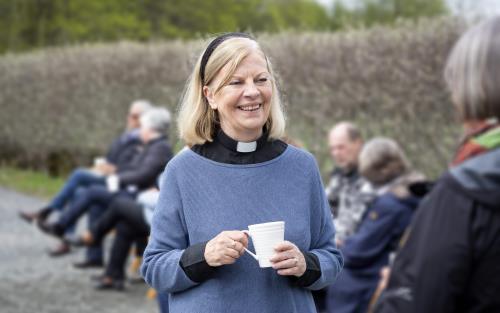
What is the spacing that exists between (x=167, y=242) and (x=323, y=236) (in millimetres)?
542

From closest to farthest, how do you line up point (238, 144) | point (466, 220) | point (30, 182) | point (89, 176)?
1. point (466, 220)
2. point (238, 144)
3. point (89, 176)
4. point (30, 182)

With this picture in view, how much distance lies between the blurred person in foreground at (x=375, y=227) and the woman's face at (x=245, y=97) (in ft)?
8.31

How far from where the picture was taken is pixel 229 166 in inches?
100

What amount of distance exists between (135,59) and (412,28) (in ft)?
25.1

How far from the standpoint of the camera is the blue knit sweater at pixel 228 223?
2471 mm

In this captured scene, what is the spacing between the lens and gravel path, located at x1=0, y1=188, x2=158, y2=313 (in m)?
7.02

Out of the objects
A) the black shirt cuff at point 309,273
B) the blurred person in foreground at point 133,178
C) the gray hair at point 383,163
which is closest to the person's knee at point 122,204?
the blurred person in foreground at point 133,178

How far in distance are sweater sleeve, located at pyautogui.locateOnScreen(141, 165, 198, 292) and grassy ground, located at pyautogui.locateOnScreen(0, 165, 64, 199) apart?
43.6 feet

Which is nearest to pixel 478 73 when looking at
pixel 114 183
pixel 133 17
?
pixel 114 183

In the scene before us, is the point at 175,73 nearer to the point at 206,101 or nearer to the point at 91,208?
the point at 91,208

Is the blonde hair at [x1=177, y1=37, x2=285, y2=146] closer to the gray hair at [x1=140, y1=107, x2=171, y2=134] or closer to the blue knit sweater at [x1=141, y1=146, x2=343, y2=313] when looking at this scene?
the blue knit sweater at [x1=141, y1=146, x2=343, y2=313]

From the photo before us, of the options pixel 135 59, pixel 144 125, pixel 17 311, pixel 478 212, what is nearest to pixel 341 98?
pixel 144 125

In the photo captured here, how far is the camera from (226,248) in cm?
234

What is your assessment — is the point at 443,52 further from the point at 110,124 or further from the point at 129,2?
the point at 129,2
